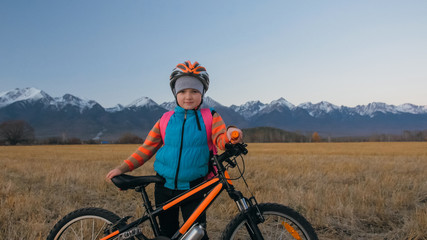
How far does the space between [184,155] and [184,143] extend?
0.39 ft

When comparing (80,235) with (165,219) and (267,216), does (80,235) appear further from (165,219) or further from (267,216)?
(267,216)

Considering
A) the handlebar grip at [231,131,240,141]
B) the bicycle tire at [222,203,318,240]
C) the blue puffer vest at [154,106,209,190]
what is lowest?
the bicycle tire at [222,203,318,240]

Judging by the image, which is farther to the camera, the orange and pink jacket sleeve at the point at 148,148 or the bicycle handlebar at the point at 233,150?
the orange and pink jacket sleeve at the point at 148,148

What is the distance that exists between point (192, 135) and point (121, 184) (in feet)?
2.61

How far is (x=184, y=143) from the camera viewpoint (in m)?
2.70

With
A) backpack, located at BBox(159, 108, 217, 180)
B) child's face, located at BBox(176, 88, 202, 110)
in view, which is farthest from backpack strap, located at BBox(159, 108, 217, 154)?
child's face, located at BBox(176, 88, 202, 110)

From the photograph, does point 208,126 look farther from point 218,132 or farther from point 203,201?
point 203,201

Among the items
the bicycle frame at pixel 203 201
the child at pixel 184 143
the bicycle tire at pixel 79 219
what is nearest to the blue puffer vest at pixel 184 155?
the child at pixel 184 143

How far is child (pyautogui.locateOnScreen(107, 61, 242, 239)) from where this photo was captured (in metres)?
2.67

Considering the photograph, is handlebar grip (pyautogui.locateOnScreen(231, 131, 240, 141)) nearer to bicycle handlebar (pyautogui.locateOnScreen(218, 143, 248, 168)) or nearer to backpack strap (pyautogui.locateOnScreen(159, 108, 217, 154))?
bicycle handlebar (pyautogui.locateOnScreen(218, 143, 248, 168))

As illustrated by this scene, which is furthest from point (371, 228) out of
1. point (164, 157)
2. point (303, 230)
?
point (164, 157)

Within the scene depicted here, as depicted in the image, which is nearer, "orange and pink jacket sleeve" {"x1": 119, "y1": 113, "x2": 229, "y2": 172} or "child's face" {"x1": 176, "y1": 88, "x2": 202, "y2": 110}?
"orange and pink jacket sleeve" {"x1": 119, "y1": 113, "x2": 229, "y2": 172}

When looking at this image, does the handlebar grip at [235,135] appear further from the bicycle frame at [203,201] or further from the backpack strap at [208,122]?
the backpack strap at [208,122]

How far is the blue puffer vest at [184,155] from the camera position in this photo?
8.75ft
